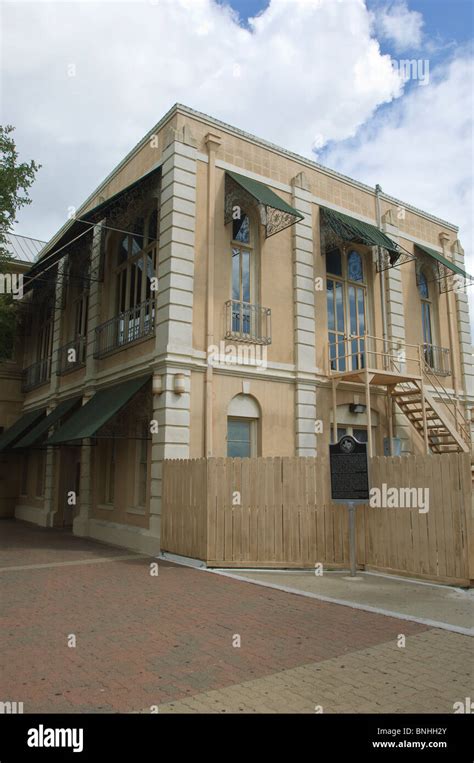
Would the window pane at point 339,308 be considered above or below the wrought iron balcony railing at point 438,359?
above

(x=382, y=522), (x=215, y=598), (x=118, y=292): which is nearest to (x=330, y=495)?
(x=382, y=522)

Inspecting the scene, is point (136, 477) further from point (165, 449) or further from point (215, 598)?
point (215, 598)

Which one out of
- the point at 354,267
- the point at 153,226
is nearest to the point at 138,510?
the point at 153,226

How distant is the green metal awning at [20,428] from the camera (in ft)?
68.6

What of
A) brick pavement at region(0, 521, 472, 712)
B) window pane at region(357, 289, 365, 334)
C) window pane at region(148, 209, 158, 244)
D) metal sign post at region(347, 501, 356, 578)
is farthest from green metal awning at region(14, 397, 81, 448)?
metal sign post at region(347, 501, 356, 578)

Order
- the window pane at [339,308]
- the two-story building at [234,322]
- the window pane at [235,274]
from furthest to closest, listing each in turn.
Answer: the window pane at [339,308] → the window pane at [235,274] → the two-story building at [234,322]

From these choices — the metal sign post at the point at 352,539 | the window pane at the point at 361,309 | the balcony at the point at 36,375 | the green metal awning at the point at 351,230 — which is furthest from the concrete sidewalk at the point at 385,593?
the balcony at the point at 36,375

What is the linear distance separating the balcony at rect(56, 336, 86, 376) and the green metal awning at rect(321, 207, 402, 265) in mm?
8335

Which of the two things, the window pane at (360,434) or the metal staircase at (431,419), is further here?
the window pane at (360,434)

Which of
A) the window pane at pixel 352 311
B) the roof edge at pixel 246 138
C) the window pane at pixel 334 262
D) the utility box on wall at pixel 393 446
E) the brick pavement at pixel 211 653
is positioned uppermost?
the roof edge at pixel 246 138

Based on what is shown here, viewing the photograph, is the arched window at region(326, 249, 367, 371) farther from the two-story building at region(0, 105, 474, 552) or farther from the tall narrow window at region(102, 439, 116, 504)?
the tall narrow window at region(102, 439, 116, 504)

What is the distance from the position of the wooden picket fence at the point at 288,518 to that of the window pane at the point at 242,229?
243 inches

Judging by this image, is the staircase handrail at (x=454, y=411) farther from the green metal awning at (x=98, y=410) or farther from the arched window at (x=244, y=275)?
the green metal awning at (x=98, y=410)
